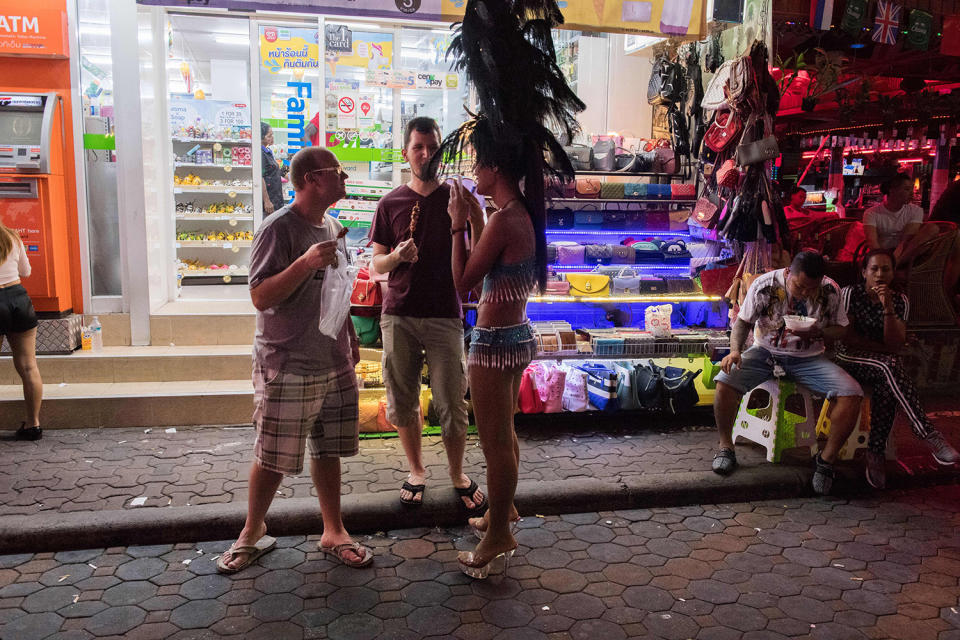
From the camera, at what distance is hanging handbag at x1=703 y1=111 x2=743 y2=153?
5.84 metres

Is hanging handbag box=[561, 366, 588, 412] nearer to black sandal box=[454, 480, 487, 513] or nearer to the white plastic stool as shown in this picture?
the white plastic stool

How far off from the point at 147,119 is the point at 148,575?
464 centimetres

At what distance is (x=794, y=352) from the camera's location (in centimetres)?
495

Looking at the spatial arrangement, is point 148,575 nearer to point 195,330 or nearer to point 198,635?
point 198,635

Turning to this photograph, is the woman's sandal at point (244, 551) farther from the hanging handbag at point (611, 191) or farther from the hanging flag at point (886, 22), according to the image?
the hanging flag at point (886, 22)

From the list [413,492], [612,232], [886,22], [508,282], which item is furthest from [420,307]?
[886,22]

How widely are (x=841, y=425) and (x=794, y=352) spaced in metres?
0.57

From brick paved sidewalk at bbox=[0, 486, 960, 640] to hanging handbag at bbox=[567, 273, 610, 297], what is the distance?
2338 mm

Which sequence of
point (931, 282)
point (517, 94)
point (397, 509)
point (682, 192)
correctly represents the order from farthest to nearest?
1. point (931, 282)
2. point (682, 192)
3. point (397, 509)
4. point (517, 94)

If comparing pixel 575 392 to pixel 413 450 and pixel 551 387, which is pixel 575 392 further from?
pixel 413 450

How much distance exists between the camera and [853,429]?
4.96m

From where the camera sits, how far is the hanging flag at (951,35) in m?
7.10

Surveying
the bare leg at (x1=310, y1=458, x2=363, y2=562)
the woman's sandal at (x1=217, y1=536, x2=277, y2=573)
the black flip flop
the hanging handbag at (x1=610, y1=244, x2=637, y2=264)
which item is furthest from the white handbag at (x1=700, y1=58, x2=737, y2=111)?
the woman's sandal at (x1=217, y1=536, x2=277, y2=573)

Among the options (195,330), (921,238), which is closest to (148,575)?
(195,330)
